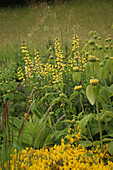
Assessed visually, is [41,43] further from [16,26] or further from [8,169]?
[8,169]

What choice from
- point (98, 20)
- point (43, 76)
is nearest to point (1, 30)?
point (98, 20)

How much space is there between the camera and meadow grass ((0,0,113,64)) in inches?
222

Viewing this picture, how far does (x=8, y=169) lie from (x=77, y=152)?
1.62 ft

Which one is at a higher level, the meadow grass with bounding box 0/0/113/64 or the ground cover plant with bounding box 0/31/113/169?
the meadow grass with bounding box 0/0/113/64

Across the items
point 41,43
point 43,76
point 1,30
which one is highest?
point 1,30

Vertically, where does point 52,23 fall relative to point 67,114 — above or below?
above

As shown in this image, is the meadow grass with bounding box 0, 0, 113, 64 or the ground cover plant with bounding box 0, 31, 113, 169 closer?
the ground cover plant with bounding box 0, 31, 113, 169

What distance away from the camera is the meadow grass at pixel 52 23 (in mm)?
5641

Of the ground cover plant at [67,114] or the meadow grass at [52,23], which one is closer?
the ground cover plant at [67,114]

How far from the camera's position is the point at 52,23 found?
250 inches

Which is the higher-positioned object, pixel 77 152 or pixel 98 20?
pixel 98 20

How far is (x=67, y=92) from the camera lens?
2.50 m

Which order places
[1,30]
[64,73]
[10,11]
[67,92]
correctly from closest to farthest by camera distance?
1. [67,92]
2. [64,73]
3. [1,30]
4. [10,11]

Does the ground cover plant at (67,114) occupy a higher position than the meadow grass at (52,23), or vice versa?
the meadow grass at (52,23)
